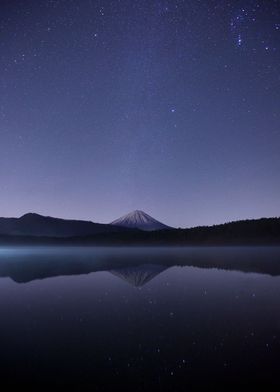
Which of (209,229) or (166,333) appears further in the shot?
(209,229)

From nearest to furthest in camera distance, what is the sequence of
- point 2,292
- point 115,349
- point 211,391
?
point 211,391, point 115,349, point 2,292

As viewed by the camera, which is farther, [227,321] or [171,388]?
[227,321]

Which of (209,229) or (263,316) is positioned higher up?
(209,229)

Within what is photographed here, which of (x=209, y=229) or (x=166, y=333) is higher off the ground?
(x=209, y=229)

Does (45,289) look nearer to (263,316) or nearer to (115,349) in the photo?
(115,349)

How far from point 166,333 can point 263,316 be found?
16.7ft

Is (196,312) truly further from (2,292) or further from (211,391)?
(2,292)

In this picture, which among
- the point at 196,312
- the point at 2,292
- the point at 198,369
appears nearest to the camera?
the point at 198,369

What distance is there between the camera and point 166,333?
12.0 m

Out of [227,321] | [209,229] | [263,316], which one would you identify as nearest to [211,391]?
[227,321]

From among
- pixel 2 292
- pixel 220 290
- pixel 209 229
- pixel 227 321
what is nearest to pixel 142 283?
pixel 220 290

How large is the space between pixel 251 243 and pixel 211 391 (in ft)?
463

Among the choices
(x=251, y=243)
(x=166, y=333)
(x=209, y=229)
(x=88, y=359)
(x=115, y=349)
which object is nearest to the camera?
(x=88, y=359)

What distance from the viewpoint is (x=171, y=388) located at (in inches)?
305
